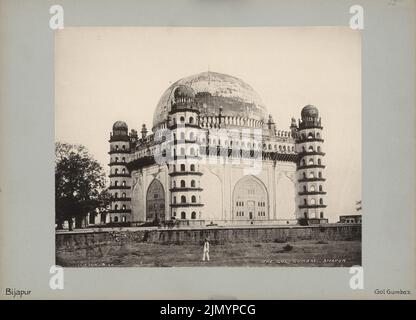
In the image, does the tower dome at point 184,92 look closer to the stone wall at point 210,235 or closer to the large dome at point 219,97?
the large dome at point 219,97

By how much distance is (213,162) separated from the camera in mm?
4906

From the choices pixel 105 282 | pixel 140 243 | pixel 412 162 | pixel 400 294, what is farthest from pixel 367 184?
pixel 105 282

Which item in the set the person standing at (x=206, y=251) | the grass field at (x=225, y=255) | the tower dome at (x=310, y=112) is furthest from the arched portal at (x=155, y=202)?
the tower dome at (x=310, y=112)

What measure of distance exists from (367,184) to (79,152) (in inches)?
90.6

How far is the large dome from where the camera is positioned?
190 inches

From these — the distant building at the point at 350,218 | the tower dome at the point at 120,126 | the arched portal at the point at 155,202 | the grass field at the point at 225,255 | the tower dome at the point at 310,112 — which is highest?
the tower dome at the point at 310,112

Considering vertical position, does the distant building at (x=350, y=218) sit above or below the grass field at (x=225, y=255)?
above

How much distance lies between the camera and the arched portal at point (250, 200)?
4828 mm

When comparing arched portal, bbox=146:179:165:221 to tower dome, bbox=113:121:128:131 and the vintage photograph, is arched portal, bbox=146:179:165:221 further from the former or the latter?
tower dome, bbox=113:121:128:131

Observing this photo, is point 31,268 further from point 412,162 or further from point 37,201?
point 412,162

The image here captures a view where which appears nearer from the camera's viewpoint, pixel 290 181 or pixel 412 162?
pixel 412 162

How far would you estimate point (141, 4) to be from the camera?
4.68m

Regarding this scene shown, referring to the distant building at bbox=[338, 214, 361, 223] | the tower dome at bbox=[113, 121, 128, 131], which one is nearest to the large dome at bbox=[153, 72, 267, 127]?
the tower dome at bbox=[113, 121, 128, 131]

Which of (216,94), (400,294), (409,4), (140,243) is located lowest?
(400,294)
